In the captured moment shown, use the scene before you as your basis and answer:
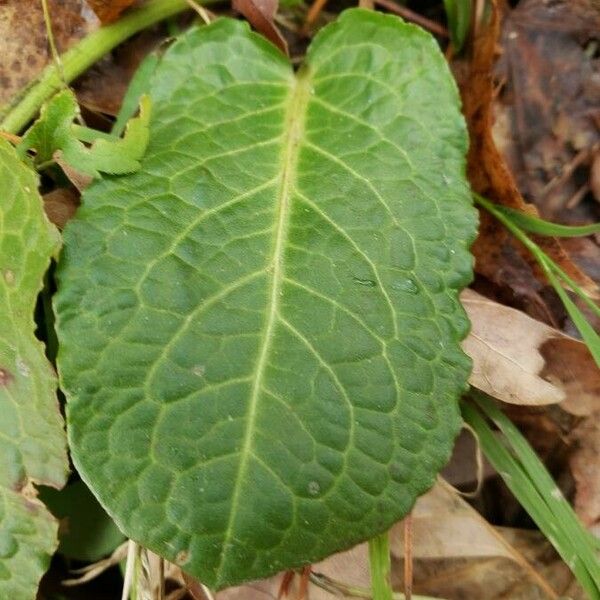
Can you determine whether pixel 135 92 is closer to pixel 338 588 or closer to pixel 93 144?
pixel 93 144

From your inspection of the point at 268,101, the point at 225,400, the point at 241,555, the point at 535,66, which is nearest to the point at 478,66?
the point at 535,66

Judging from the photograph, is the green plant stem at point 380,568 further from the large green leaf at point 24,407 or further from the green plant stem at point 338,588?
the large green leaf at point 24,407

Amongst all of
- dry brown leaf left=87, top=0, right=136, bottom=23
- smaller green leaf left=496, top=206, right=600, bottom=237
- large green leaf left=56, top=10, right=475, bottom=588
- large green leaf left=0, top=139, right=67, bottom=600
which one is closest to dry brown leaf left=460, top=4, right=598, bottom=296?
smaller green leaf left=496, top=206, right=600, bottom=237

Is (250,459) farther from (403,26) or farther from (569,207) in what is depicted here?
(569,207)

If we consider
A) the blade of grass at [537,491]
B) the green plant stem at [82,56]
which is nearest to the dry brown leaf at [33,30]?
the green plant stem at [82,56]

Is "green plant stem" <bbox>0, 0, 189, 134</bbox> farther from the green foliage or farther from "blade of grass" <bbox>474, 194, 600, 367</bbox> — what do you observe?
"blade of grass" <bbox>474, 194, 600, 367</bbox>

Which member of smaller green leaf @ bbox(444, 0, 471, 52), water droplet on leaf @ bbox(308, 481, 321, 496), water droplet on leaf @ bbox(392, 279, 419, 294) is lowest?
water droplet on leaf @ bbox(308, 481, 321, 496)

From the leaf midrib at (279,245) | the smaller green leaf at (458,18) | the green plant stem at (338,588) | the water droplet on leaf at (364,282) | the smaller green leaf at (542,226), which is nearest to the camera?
the leaf midrib at (279,245)
